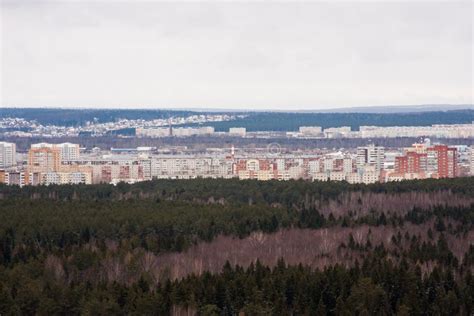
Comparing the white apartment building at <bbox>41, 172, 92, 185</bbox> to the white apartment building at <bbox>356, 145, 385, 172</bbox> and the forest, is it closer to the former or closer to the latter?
the white apartment building at <bbox>356, 145, 385, 172</bbox>

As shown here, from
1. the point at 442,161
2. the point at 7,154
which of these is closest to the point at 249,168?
the point at 442,161

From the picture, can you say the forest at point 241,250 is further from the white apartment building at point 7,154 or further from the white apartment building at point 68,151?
A: the white apartment building at point 68,151

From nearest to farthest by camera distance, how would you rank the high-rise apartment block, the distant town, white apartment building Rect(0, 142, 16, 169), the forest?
the forest, the distant town, the high-rise apartment block, white apartment building Rect(0, 142, 16, 169)

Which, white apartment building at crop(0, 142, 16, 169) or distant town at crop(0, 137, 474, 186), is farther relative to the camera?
white apartment building at crop(0, 142, 16, 169)

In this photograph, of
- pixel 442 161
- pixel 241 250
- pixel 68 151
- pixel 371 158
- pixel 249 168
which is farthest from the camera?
pixel 68 151

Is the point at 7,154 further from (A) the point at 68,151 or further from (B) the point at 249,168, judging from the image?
(B) the point at 249,168

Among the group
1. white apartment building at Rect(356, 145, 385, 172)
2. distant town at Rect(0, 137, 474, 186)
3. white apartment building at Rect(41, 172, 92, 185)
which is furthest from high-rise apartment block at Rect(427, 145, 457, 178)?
white apartment building at Rect(41, 172, 92, 185)

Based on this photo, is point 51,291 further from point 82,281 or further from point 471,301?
point 471,301

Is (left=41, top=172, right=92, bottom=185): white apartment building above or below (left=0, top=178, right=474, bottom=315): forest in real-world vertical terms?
below
